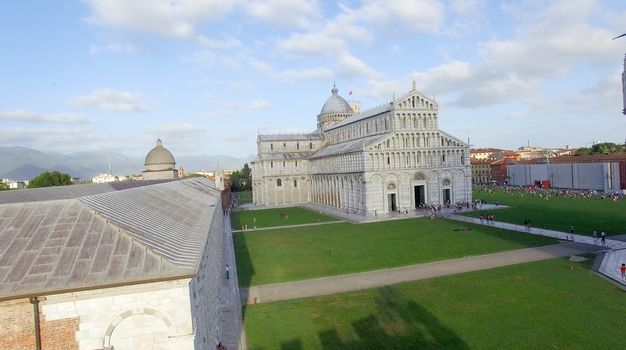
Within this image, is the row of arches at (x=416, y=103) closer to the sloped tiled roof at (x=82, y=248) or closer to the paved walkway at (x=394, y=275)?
the paved walkway at (x=394, y=275)

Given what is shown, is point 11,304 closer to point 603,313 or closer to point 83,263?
point 83,263

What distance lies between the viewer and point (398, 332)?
16688 millimetres

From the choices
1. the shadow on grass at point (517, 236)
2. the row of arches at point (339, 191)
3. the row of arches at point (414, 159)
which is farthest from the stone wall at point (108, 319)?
the row of arches at point (339, 191)

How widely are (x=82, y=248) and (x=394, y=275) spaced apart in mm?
18444

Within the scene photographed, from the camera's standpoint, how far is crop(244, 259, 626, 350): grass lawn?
15.7 m

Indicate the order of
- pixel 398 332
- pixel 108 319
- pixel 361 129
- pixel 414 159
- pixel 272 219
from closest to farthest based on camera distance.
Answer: pixel 108 319
pixel 398 332
pixel 272 219
pixel 414 159
pixel 361 129

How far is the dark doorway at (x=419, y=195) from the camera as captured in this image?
5982 centimetres

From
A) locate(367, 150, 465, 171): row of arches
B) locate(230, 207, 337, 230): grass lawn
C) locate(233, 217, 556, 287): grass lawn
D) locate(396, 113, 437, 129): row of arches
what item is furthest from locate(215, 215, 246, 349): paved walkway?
locate(396, 113, 437, 129): row of arches

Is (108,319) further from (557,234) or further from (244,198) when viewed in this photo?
(244,198)

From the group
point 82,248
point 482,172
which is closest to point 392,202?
point 82,248

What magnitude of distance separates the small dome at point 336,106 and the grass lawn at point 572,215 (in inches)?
1586

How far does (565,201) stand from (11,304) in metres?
66.9

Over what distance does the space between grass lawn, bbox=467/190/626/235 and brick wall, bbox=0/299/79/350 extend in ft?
123

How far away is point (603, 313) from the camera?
57.6 feet
